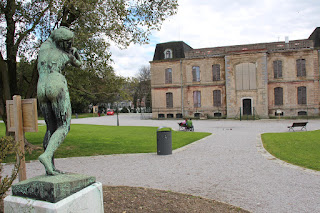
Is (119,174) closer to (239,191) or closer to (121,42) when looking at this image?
(239,191)

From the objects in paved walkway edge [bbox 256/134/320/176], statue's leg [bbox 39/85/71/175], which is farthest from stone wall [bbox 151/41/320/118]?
statue's leg [bbox 39/85/71/175]

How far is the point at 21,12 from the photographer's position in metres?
10.4

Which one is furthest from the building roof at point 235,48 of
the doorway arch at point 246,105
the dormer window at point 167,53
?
the doorway arch at point 246,105

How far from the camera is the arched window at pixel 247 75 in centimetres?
3512

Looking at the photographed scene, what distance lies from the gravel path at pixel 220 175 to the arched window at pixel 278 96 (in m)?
27.0

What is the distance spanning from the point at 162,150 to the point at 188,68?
2996 cm

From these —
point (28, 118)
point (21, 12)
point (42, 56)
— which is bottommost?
point (28, 118)

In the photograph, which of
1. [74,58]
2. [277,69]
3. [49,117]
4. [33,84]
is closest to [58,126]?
[49,117]

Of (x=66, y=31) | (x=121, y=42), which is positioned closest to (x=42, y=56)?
(x=66, y=31)

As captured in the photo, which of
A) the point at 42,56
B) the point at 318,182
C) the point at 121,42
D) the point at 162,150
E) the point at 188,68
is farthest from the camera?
the point at 188,68

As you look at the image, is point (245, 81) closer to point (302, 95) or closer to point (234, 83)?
point (234, 83)

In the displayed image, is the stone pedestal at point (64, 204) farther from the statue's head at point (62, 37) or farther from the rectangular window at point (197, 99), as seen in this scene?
the rectangular window at point (197, 99)

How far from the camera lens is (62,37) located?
3457 millimetres

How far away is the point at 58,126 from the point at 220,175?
16.2 ft
